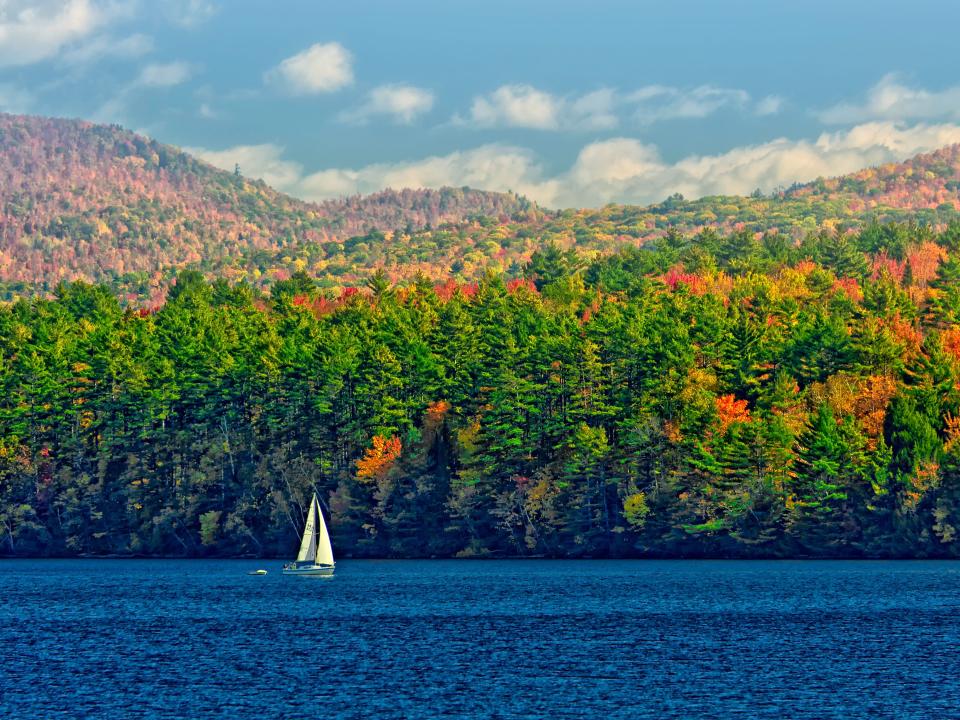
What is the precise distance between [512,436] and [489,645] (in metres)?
80.4

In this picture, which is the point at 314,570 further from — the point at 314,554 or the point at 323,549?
the point at 314,554

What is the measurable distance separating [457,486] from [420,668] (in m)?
85.4

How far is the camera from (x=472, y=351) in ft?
555

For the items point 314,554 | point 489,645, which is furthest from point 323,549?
point 489,645

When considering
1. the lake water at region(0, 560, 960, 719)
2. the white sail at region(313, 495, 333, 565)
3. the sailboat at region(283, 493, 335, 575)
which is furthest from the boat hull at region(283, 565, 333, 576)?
the lake water at region(0, 560, 960, 719)

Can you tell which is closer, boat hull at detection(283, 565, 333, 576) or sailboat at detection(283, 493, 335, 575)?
boat hull at detection(283, 565, 333, 576)

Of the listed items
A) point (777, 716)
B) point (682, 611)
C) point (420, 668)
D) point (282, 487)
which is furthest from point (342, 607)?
point (282, 487)

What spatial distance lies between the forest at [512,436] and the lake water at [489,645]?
1840 centimetres

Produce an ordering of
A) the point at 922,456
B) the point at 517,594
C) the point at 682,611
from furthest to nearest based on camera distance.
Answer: the point at 922,456, the point at 517,594, the point at 682,611

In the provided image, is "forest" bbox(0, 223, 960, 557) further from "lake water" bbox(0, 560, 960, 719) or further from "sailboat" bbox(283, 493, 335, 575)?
"sailboat" bbox(283, 493, 335, 575)

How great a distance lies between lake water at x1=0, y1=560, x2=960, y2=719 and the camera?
60.4 meters

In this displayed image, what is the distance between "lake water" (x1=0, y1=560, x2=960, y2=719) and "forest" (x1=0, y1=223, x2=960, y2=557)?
1840 centimetres

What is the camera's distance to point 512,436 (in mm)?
158875

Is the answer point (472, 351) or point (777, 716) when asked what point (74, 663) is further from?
point (472, 351)
